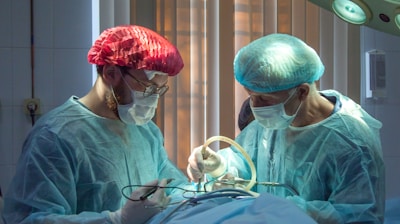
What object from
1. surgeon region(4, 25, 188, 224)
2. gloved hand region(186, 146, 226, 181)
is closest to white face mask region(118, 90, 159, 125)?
surgeon region(4, 25, 188, 224)

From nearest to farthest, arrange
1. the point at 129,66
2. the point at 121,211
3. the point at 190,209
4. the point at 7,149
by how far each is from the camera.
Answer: the point at 190,209
the point at 121,211
the point at 129,66
the point at 7,149

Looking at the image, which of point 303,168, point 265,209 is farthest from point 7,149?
point 265,209

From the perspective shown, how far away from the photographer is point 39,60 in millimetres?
2436

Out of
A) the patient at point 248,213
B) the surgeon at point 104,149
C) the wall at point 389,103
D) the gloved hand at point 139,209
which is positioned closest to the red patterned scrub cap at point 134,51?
the surgeon at point 104,149

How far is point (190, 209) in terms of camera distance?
1.24m

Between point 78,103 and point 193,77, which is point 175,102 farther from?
point 78,103

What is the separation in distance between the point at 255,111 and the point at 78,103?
1.93 feet

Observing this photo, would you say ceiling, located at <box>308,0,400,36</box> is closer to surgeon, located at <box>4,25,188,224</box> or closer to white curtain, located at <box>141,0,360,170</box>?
surgeon, located at <box>4,25,188,224</box>

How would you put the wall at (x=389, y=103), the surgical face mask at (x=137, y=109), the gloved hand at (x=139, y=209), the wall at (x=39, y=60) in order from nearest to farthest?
the gloved hand at (x=139, y=209), the surgical face mask at (x=137, y=109), the wall at (x=39, y=60), the wall at (x=389, y=103)

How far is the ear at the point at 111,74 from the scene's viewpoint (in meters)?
1.67

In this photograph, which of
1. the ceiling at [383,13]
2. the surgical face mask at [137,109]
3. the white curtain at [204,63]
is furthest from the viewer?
the white curtain at [204,63]

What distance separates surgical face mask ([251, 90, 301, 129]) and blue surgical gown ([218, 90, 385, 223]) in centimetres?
7

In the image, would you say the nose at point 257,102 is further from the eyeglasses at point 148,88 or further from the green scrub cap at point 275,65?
the eyeglasses at point 148,88

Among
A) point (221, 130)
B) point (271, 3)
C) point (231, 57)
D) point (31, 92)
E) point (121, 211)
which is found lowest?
point (121, 211)
